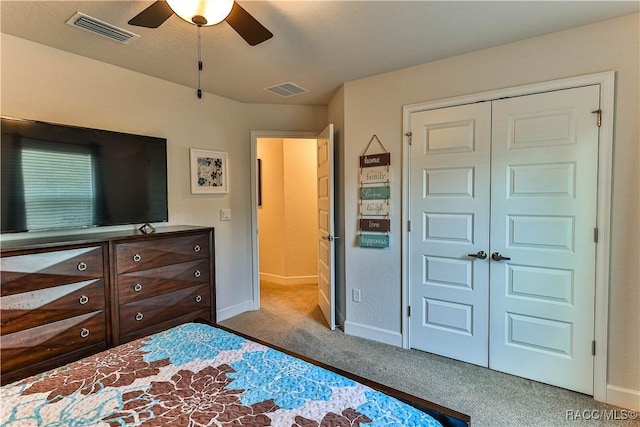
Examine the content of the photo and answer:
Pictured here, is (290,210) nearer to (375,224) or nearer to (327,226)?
(327,226)

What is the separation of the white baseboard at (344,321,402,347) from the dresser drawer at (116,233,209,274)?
154 centimetres

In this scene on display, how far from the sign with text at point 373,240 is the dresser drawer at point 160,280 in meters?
1.42

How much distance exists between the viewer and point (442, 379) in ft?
7.88

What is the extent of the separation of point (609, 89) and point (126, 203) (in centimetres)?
349

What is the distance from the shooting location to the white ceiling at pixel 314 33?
189 centimetres

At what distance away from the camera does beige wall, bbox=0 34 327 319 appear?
226cm

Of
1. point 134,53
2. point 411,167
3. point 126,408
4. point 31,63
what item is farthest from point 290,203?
point 126,408

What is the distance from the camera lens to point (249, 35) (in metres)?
1.70

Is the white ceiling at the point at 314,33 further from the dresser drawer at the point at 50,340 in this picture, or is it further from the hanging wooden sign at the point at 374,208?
the dresser drawer at the point at 50,340

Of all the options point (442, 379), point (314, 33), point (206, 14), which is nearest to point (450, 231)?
point (442, 379)

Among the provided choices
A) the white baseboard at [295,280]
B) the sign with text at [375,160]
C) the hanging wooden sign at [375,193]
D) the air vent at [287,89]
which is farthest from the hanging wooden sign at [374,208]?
the white baseboard at [295,280]

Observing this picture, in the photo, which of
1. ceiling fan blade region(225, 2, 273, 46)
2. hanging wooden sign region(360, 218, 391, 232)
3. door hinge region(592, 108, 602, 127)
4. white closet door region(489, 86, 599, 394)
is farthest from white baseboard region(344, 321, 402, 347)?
ceiling fan blade region(225, 2, 273, 46)

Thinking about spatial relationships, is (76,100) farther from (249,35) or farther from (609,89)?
(609,89)

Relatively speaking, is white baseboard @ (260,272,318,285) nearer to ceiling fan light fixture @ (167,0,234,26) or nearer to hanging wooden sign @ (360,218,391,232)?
hanging wooden sign @ (360,218,391,232)
